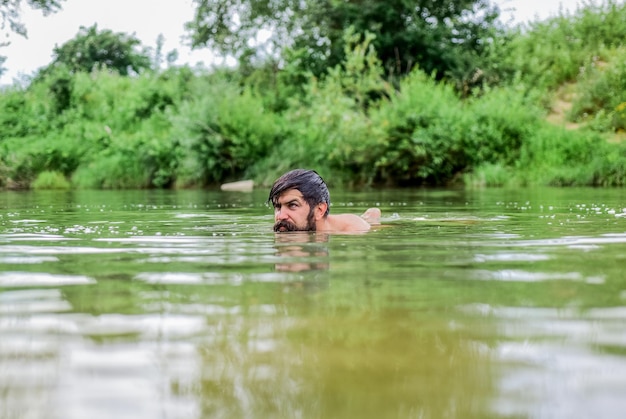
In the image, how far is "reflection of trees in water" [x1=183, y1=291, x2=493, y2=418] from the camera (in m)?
1.76

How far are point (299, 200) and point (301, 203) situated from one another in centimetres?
3

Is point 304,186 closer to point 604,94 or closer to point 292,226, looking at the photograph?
point 292,226

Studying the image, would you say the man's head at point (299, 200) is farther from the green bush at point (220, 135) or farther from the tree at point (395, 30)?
the tree at point (395, 30)

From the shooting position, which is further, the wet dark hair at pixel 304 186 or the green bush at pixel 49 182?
the green bush at pixel 49 182

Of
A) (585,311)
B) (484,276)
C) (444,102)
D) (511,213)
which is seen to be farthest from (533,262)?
(444,102)

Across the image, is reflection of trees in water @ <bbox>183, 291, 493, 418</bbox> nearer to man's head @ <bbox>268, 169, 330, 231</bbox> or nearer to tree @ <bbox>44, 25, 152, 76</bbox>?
man's head @ <bbox>268, 169, 330, 231</bbox>

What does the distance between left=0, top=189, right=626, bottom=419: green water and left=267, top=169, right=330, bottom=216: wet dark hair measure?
56.1 inches

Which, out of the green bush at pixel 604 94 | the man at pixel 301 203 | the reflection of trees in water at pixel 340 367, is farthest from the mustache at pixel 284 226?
the green bush at pixel 604 94

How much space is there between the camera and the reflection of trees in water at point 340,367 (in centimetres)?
176

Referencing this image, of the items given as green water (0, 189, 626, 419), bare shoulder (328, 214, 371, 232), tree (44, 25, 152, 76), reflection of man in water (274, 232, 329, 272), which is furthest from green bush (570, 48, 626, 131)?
tree (44, 25, 152, 76)

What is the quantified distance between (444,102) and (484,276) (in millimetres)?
21963

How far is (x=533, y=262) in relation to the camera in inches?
175

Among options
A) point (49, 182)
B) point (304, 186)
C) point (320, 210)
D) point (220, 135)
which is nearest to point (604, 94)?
point (220, 135)

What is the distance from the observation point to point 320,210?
6.96m
